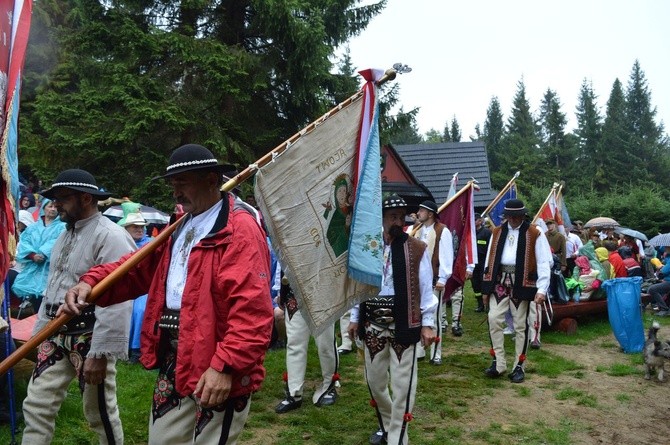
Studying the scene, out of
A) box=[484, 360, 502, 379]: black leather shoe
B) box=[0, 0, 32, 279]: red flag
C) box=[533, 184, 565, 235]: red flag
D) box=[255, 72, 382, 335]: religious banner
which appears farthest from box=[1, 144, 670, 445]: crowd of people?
box=[533, 184, 565, 235]: red flag

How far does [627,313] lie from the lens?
31.9 feet

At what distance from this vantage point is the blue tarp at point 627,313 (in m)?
9.73

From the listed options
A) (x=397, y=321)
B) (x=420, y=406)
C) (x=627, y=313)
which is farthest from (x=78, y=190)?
(x=627, y=313)

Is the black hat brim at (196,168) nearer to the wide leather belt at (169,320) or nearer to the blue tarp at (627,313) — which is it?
the wide leather belt at (169,320)

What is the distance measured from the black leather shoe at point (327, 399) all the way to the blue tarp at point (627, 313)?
215 inches

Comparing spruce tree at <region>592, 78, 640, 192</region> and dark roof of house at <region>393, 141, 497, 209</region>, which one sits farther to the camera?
spruce tree at <region>592, 78, 640, 192</region>

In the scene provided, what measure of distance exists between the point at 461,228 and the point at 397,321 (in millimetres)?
4849

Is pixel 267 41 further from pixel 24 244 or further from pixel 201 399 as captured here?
pixel 201 399

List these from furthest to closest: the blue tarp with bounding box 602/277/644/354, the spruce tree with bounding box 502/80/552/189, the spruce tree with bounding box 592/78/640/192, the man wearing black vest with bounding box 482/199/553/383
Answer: the spruce tree with bounding box 502/80/552/189, the spruce tree with bounding box 592/78/640/192, the blue tarp with bounding box 602/277/644/354, the man wearing black vest with bounding box 482/199/553/383

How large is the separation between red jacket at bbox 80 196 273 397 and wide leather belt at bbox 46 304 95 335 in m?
1.46

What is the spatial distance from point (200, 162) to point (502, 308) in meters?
5.81

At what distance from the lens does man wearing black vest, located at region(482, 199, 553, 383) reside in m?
7.81

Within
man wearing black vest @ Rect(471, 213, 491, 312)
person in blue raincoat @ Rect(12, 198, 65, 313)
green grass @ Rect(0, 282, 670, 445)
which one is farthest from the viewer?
man wearing black vest @ Rect(471, 213, 491, 312)

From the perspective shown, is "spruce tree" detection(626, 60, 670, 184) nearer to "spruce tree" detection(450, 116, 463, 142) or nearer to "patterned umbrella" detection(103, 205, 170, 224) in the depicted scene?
"spruce tree" detection(450, 116, 463, 142)
